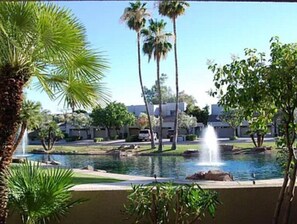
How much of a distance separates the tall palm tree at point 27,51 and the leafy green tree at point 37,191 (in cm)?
18

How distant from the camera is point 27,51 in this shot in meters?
5.19

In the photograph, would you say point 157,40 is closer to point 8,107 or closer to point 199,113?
point 199,113

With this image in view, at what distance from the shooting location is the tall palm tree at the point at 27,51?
4973 mm

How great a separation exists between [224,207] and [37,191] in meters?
2.48

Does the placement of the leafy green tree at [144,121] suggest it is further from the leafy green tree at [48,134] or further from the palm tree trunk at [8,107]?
the palm tree trunk at [8,107]

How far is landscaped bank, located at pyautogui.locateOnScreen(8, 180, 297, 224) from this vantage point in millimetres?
5402

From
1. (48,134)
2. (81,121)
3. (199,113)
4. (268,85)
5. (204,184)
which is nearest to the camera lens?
(268,85)

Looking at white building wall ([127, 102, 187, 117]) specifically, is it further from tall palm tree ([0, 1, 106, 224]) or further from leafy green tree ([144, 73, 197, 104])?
tall palm tree ([0, 1, 106, 224])

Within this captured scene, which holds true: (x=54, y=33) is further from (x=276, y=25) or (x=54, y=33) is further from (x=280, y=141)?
(x=276, y=25)

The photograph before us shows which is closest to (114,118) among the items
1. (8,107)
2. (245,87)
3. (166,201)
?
(8,107)

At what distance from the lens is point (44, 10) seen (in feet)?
17.1

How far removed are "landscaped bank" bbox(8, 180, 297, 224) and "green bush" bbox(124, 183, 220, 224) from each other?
0.57 m

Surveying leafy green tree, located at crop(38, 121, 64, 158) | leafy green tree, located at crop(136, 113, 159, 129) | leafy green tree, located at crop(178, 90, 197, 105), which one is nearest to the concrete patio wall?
leafy green tree, located at crop(38, 121, 64, 158)

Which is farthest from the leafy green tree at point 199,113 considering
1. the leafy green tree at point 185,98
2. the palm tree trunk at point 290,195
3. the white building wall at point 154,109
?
the palm tree trunk at point 290,195
